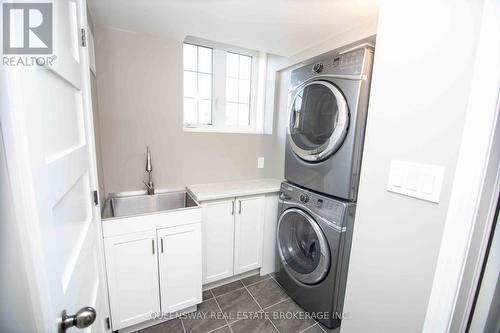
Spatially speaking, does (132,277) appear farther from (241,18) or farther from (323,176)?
(241,18)

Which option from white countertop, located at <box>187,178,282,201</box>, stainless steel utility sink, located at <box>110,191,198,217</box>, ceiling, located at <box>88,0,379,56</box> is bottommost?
stainless steel utility sink, located at <box>110,191,198,217</box>

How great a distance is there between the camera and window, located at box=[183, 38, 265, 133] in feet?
6.81

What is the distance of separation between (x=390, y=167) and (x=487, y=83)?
0.37 metres

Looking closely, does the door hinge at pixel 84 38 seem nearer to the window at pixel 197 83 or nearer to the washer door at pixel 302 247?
the window at pixel 197 83

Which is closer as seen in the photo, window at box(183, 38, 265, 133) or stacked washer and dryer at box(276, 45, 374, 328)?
stacked washer and dryer at box(276, 45, 374, 328)

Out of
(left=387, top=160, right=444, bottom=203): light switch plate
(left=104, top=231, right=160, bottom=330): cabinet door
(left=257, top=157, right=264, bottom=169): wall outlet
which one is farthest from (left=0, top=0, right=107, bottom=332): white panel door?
(left=257, top=157, right=264, bottom=169): wall outlet

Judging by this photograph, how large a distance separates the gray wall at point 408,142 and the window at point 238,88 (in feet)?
5.25

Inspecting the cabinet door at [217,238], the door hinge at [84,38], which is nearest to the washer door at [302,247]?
the cabinet door at [217,238]

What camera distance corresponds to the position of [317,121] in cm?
150

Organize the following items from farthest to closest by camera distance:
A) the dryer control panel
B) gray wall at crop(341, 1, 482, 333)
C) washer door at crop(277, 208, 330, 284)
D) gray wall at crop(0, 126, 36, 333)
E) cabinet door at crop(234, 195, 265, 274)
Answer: cabinet door at crop(234, 195, 265, 274) → washer door at crop(277, 208, 330, 284) → the dryer control panel → gray wall at crop(341, 1, 482, 333) → gray wall at crop(0, 126, 36, 333)

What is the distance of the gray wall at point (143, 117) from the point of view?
167 centimetres

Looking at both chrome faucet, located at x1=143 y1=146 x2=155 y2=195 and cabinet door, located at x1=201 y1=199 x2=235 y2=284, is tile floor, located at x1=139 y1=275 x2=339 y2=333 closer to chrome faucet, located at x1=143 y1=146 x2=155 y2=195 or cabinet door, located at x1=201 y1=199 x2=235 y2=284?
cabinet door, located at x1=201 y1=199 x2=235 y2=284

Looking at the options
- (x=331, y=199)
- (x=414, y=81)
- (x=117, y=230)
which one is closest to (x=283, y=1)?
(x=414, y=81)

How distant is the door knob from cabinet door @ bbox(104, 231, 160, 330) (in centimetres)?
87
